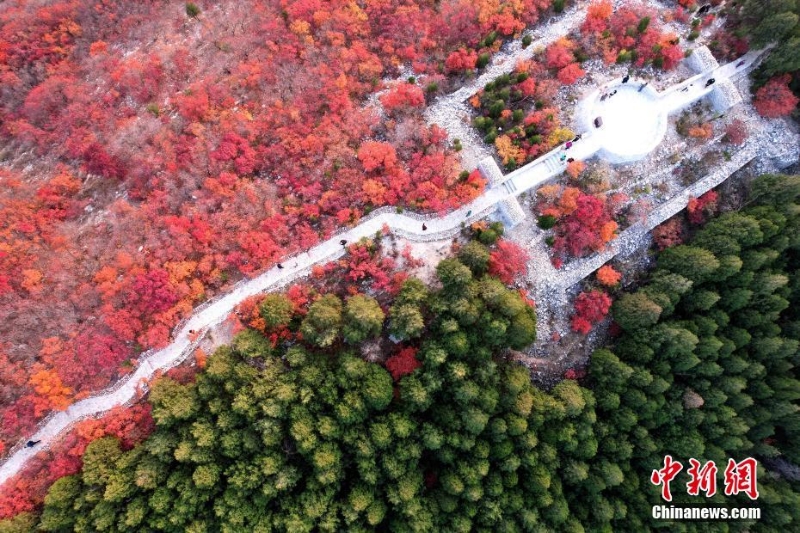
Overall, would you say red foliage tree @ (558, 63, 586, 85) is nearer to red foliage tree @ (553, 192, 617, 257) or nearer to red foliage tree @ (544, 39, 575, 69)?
red foliage tree @ (544, 39, 575, 69)

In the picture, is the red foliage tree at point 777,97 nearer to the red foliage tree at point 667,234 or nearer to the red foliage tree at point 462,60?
the red foliage tree at point 667,234

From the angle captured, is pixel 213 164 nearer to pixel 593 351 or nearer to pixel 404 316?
pixel 404 316

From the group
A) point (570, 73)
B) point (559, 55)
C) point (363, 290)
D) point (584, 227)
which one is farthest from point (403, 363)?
point (559, 55)

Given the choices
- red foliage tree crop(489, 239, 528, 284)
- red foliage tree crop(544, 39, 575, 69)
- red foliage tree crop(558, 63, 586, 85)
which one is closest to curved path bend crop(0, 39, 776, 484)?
red foliage tree crop(489, 239, 528, 284)

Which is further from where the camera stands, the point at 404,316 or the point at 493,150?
the point at 493,150

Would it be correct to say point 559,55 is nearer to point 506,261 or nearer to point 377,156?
point 377,156

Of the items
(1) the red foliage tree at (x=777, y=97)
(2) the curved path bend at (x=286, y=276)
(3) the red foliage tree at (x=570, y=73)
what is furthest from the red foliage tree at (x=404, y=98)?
(1) the red foliage tree at (x=777, y=97)

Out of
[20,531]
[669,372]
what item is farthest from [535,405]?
[20,531]
